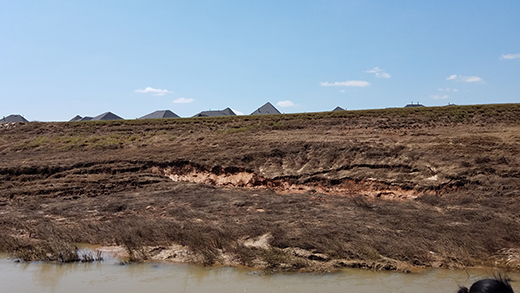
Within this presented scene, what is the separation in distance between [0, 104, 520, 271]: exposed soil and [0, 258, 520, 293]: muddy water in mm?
406

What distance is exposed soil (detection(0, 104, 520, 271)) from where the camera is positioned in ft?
30.4

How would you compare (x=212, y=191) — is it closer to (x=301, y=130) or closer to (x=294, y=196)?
(x=294, y=196)

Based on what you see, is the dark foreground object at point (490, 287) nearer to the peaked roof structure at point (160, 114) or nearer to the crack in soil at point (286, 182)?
the crack in soil at point (286, 182)

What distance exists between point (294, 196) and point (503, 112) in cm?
1509

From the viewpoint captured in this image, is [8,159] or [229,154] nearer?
[229,154]

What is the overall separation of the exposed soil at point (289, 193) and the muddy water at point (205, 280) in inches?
16.0

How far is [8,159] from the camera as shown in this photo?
873 inches

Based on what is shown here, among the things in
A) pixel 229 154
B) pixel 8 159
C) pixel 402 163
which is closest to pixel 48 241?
pixel 229 154

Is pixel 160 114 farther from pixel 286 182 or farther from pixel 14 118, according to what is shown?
pixel 286 182

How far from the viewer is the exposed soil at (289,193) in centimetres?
927

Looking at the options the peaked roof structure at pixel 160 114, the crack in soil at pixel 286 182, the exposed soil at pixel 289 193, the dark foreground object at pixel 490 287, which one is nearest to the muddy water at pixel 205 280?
the exposed soil at pixel 289 193

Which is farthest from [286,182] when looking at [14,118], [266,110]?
[14,118]

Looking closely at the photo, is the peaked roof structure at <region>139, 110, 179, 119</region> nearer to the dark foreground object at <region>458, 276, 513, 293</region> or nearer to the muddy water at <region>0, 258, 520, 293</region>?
the muddy water at <region>0, 258, 520, 293</region>

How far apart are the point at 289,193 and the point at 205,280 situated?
7514 mm
